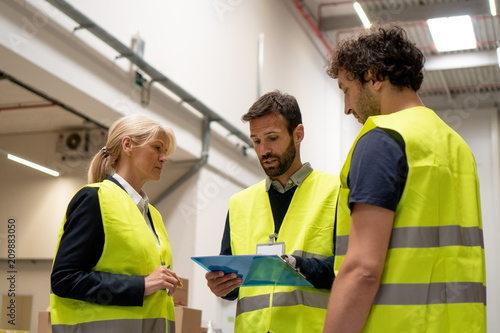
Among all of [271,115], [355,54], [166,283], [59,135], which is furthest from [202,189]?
[355,54]

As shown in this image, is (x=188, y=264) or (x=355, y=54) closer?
(x=355, y=54)

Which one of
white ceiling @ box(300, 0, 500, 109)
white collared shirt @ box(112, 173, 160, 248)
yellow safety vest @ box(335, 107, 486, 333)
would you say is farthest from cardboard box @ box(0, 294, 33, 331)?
white ceiling @ box(300, 0, 500, 109)

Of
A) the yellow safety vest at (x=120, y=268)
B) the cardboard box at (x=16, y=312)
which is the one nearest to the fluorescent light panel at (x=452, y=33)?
the cardboard box at (x=16, y=312)

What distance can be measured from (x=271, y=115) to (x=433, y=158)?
43.6 inches

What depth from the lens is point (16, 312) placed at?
14.7 ft

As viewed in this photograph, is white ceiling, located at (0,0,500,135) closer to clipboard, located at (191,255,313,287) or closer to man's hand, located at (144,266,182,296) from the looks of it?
man's hand, located at (144,266,182,296)

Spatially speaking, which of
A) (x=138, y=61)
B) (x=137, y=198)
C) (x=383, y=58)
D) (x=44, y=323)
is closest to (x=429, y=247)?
(x=383, y=58)

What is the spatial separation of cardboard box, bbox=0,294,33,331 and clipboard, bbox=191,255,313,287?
2642 millimetres

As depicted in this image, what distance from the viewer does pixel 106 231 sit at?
6.67 ft

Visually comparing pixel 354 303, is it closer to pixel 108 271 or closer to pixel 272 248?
pixel 272 248

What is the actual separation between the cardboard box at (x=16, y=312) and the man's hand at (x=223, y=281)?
2.52m

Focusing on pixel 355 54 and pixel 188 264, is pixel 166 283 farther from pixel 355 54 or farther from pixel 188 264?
pixel 188 264

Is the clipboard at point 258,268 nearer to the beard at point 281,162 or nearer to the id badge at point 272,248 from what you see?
the id badge at point 272,248

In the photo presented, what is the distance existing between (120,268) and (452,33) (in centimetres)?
739
